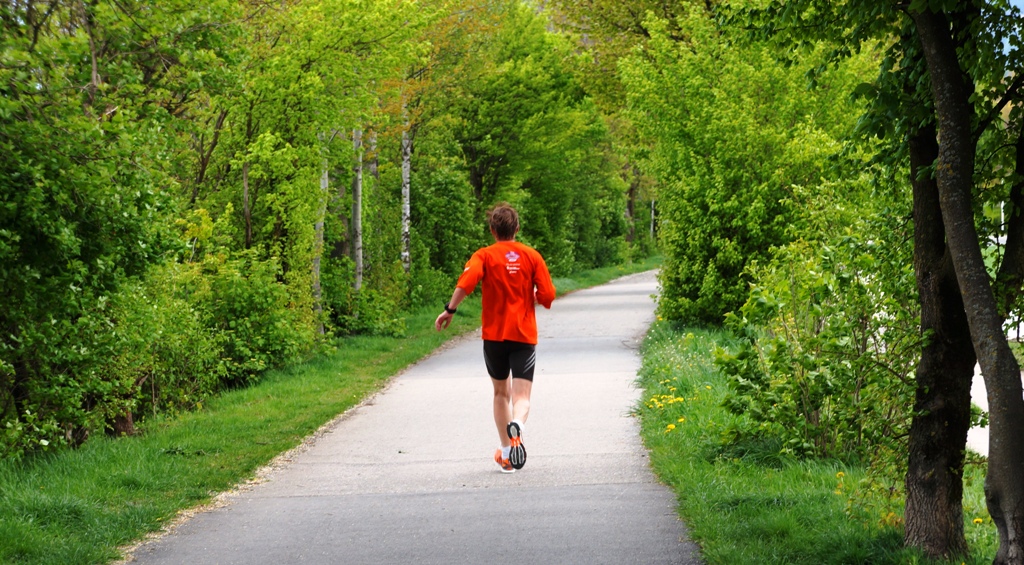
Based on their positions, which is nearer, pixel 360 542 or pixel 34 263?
pixel 360 542

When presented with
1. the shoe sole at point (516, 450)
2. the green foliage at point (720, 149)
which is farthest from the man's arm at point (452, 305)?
the green foliage at point (720, 149)

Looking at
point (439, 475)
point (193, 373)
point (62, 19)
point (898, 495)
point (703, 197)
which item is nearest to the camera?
point (898, 495)

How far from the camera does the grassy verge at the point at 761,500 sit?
18.1 feet

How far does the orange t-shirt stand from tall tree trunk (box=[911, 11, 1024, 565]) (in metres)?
4.31

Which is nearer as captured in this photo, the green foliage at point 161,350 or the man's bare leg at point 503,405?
the man's bare leg at point 503,405

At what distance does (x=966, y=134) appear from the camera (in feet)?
14.7

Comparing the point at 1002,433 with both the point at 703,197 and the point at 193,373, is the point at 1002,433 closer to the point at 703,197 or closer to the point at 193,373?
the point at 193,373

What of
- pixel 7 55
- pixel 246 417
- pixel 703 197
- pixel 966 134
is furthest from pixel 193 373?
pixel 966 134

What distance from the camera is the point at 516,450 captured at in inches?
336

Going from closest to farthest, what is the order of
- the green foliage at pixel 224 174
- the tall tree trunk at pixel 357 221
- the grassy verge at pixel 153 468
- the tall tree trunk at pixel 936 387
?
the tall tree trunk at pixel 936 387 < the grassy verge at pixel 153 468 < the green foliage at pixel 224 174 < the tall tree trunk at pixel 357 221

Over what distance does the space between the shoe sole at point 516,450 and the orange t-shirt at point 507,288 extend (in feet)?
2.24

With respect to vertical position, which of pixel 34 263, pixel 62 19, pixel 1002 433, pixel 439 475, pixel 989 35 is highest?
pixel 62 19

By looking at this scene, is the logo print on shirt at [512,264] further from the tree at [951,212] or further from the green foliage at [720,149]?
the green foliage at [720,149]

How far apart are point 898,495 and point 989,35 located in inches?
91.9
